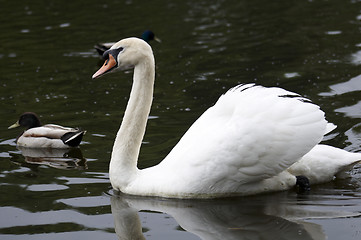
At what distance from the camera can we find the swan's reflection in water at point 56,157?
874cm

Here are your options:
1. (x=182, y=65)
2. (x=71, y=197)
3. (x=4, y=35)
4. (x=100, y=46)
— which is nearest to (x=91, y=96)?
(x=182, y=65)

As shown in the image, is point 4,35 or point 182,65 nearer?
point 182,65

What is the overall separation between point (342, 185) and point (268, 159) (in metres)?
1.07

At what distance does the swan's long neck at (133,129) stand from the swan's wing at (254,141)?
537mm

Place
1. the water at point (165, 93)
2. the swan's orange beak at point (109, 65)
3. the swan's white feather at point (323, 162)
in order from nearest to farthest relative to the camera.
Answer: the water at point (165, 93) < the swan's white feather at point (323, 162) < the swan's orange beak at point (109, 65)

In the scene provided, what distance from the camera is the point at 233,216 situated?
6.52 meters

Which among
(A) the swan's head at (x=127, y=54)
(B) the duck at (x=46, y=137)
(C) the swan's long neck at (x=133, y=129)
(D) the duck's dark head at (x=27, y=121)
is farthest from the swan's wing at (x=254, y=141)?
(D) the duck's dark head at (x=27, y=121)

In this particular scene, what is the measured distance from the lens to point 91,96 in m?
11.9

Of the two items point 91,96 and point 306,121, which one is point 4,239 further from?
point 91,96

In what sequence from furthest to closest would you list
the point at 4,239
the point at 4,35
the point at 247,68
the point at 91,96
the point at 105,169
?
the point at 4,35 < the point at 247,68 < the point at 91,96 < the point at 105,169 < the point at 4,239

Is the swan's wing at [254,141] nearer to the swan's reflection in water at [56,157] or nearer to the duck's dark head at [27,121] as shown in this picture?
the swan's reflection in water at [56,157]

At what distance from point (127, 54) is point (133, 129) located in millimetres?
748

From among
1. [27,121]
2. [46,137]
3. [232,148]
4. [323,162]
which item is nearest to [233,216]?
[232,148]

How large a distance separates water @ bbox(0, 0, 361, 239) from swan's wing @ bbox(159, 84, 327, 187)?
34 cm
